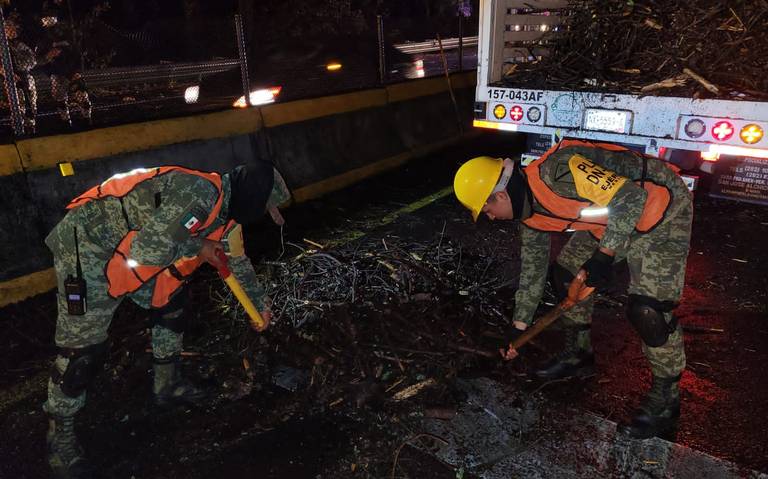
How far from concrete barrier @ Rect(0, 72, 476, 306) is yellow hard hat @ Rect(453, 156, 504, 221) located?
3654 mm

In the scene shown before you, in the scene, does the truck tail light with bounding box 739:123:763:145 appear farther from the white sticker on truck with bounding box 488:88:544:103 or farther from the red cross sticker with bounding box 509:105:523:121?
the red cross sticker with bounding box 509:105:523:121

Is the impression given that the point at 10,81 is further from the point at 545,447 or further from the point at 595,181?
the point at 545,447

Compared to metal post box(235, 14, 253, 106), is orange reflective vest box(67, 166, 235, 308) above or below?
below

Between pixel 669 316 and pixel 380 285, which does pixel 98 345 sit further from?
pixel 669 316

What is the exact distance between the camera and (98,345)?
9.95ft

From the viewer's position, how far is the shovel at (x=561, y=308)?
121 inches

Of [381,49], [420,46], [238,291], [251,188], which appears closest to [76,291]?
[238,291]

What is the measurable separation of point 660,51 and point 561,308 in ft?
11.0

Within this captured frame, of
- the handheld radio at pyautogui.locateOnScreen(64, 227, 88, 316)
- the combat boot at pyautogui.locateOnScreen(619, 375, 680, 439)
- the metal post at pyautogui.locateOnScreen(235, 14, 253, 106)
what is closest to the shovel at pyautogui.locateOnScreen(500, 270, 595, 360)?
the combat boot at pyautogui.locateOnScreen(619, 375, 680, 439)

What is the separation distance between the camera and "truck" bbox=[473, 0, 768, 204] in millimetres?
4598

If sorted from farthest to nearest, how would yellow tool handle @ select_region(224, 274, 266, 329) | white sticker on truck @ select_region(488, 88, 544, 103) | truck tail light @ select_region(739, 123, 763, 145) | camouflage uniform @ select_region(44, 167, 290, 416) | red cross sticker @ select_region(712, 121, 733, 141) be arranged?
white sticker on truck @ select_region(488, 88, 544, 103) → red cross sticker @ select_region(712, 121, 733, 141) → truck tail light @ select_region(739, 123, 763, 145) → yellow tool handle @ select_region(224, 274, 266, 329) → camouflage uniform @ select_region(44, 167, 290, 416)

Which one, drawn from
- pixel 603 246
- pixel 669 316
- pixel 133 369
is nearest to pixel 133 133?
pixel 133 369

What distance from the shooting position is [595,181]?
2.88 metres

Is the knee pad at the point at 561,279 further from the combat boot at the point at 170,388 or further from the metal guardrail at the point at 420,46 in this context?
the metal guardrail at the point at 420,46
